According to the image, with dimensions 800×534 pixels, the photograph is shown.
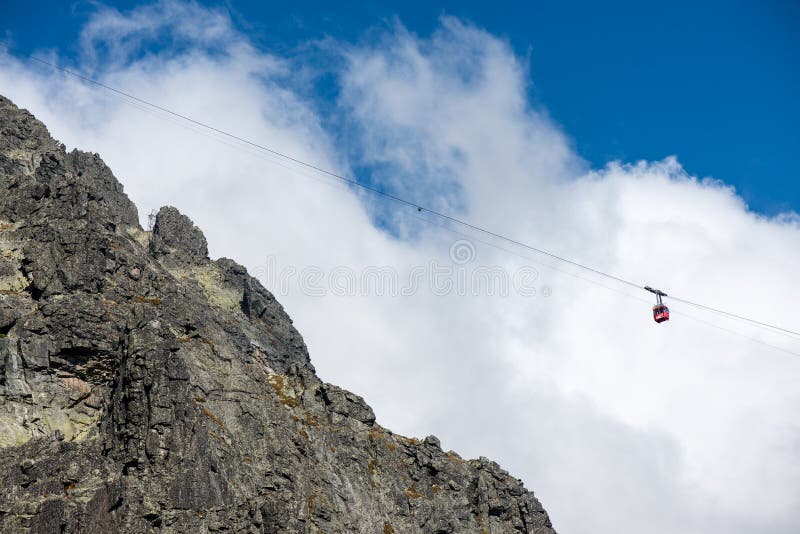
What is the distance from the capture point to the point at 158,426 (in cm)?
5666

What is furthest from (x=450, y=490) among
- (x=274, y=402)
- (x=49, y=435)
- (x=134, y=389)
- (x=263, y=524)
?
(x=49, y=435)

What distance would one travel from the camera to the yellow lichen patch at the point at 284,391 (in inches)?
2970

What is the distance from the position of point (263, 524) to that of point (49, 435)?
Answer: 17208mm

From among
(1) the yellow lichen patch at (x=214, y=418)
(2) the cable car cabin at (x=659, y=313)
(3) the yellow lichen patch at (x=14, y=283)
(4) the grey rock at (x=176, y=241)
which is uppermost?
(4) the grey rock at (x=176, y=241)

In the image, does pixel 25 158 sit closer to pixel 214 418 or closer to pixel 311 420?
pixel 311 420

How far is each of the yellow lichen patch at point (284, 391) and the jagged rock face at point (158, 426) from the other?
0.35 m

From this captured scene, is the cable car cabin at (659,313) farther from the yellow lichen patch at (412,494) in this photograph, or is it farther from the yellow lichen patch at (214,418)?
the yellow lichen patch at (214,418)

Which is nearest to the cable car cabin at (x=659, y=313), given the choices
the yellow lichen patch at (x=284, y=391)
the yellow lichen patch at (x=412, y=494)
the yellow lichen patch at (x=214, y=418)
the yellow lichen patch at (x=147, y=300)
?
the yellow lichen patch at (x=412, y=494)

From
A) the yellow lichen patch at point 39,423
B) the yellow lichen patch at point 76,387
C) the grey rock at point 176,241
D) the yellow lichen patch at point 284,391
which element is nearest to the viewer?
the yellow lichen patch at point 39,423

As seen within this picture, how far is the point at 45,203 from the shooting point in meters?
72.6

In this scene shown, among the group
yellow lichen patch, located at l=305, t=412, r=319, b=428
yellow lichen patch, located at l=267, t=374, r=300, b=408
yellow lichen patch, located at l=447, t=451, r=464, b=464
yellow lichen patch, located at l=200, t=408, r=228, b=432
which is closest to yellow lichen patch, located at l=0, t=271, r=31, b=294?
yellow lichen patch, located at l=200, t=408, r=228, b=432

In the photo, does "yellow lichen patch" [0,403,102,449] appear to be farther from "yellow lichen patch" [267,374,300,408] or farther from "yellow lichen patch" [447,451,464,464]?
"yellow lichen patch" [447,451,464,464]

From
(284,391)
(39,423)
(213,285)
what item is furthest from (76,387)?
(213,285)

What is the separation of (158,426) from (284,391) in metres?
22.3
